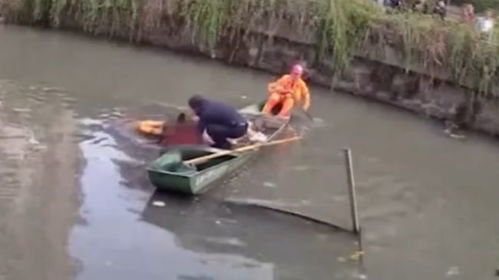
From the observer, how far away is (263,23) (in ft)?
73.6

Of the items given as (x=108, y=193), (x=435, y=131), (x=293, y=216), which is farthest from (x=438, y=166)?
(x=108, y=193)

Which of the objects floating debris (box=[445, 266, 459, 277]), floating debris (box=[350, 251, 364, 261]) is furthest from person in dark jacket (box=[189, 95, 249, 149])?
floating debris (box=[445, 266, 459, 277])

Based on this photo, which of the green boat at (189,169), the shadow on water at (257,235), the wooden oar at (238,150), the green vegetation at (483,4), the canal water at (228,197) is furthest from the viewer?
the green vegetation at (483,4)

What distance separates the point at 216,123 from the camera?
14.9 m

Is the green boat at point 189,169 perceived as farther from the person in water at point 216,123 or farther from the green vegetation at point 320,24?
the green vegetation at point 320,24

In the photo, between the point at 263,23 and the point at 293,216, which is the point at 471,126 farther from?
the point at 293,216

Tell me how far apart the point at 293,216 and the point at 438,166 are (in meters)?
4.00

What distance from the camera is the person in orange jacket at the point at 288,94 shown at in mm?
17672

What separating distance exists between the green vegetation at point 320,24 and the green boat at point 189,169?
5.74 m

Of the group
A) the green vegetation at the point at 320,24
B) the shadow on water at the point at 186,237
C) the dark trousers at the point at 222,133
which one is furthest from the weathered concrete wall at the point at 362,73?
the shadow on water at the point at 186,237

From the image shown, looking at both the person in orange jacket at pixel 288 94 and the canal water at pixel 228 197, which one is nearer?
the canal water at pixel 228 197

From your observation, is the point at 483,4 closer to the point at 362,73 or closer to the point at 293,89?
the point at 362,73

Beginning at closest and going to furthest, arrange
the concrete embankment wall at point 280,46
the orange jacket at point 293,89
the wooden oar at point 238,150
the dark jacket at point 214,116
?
the wooden oar at point 238,150 < the dark jacket at point 214,116 < the orange jacket at point 293,89 < the concrete embankment wall at point 280,46

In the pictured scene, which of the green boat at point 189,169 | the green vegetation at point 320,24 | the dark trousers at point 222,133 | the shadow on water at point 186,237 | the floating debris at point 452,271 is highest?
the green vegetation at point 320,24
